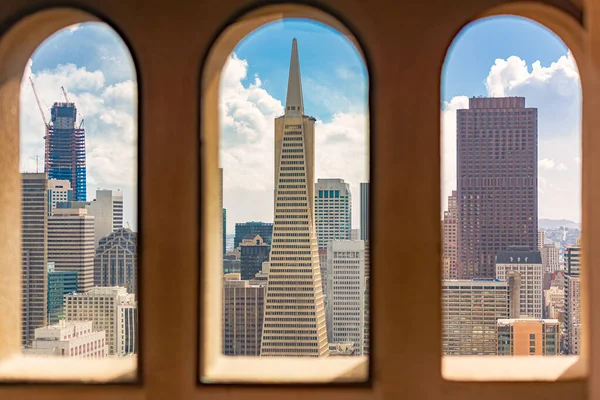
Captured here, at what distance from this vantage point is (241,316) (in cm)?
394

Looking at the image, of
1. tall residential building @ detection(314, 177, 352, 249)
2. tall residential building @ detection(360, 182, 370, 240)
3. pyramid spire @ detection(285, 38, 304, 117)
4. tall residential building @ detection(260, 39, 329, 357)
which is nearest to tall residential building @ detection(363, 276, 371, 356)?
tall residential building @ detection(360, 182, 370, 240)

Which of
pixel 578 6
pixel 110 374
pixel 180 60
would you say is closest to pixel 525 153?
pixel 578 6

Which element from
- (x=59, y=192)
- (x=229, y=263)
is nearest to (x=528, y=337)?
(x=229, y=263)

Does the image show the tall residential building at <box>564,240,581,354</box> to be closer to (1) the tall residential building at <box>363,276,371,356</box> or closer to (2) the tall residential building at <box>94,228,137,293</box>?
(1) the tall residential building at <box>363,276,371,356</box>

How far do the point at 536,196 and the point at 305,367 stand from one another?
193 cm

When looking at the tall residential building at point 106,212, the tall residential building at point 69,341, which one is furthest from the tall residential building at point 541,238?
the tall residential building at point 69,341

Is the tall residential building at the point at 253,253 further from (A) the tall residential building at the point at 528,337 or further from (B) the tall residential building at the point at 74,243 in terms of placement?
(A) the tall residential building at the point at 528,337

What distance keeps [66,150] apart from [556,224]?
3.53m

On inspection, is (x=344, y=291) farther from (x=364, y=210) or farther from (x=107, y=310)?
(x=364, y=210)

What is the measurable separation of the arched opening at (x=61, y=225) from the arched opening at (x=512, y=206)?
1487 millimetres

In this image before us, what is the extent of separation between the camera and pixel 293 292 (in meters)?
5.65

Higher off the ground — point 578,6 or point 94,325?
point 578,6

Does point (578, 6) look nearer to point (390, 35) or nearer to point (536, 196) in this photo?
point (390, 35)

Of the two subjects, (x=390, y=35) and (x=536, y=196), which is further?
(x=536, y=196)
